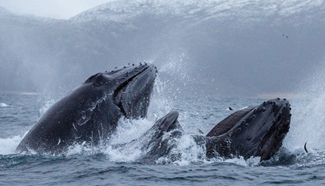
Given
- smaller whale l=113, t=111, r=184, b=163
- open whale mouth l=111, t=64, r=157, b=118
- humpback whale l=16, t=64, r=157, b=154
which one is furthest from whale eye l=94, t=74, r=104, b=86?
smaller whale l=113, t=111, r=184, b=163

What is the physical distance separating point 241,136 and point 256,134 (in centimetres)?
30

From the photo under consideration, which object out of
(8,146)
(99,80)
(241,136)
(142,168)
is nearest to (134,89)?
(99,80)

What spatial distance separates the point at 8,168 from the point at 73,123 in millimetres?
1567

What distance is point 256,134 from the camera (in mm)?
11273

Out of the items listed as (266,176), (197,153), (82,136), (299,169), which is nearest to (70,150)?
(82,136)

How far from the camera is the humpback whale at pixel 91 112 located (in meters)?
11.5

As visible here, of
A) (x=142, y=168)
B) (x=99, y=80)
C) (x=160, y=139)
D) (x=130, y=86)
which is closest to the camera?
(x=142, y=168)

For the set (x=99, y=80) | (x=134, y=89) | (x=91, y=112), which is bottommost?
(x=91, y=112)

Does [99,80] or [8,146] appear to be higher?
[99,80]

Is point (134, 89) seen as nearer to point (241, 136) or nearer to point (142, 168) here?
point (142, 168)

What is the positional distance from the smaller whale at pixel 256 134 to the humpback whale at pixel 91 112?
1.94 m

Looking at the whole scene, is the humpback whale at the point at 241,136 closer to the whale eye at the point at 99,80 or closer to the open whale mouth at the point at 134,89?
the open whale mouth at the point at 134,89

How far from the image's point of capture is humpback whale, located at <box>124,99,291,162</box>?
11.3 metres

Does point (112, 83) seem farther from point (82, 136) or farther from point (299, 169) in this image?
point (299, 169)
